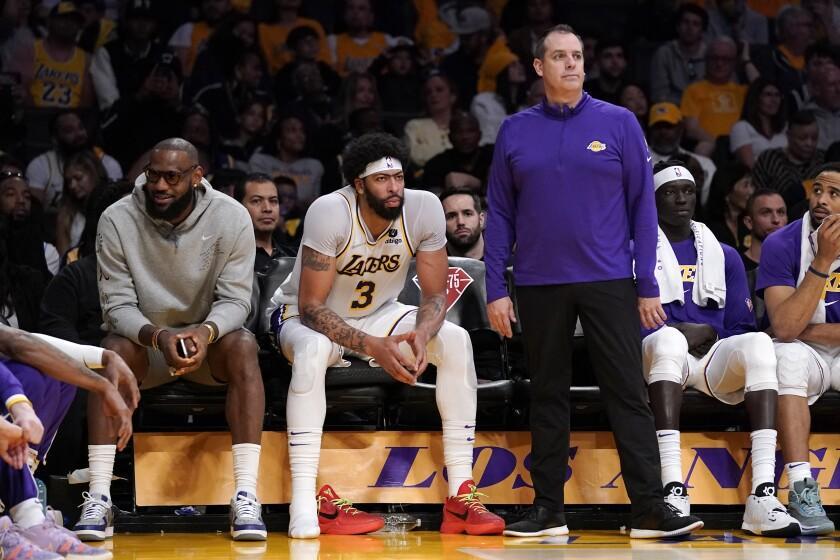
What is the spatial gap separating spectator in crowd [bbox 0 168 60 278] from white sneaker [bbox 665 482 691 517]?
404 cm

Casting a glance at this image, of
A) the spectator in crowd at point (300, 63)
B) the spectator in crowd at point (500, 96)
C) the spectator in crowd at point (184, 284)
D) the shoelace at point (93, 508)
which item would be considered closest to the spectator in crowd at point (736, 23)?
the spectator in crowd at point (500, 96)

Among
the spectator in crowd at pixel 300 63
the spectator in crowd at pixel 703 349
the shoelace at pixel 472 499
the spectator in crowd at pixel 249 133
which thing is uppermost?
the spectator in crowd at pixel 300 63

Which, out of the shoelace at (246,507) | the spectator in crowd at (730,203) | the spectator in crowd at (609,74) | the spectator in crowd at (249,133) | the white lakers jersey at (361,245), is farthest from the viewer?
the spectator in crowd at (609,74)

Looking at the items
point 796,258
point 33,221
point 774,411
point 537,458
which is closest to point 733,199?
point 796,258

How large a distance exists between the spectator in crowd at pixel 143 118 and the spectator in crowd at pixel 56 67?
386 mm

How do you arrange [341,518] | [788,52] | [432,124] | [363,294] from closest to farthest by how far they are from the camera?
[341,518], [363,294], [432,124], [788,52]

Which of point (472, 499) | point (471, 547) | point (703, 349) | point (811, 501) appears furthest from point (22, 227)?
point (811, 501)

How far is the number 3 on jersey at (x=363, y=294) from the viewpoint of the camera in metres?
5.89

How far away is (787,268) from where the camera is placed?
6145 millimetres

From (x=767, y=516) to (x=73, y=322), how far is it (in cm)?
336

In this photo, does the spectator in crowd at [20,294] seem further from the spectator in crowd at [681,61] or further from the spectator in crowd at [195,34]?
the spectator in crowd at [681,61]

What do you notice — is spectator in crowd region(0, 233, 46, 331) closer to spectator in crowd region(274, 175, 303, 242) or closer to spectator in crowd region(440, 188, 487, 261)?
spectator in crowd region(274, 175, 303, 242)

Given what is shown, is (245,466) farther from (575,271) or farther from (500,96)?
(500,96)

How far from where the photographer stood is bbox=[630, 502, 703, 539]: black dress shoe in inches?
205
